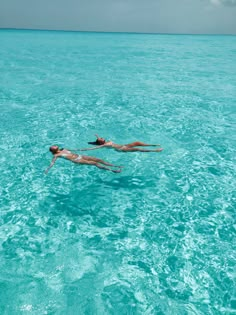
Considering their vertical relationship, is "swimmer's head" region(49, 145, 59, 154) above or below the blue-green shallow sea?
above

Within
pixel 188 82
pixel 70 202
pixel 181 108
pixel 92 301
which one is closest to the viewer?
pixel 92 301

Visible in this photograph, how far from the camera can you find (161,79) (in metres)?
Result: 26.8

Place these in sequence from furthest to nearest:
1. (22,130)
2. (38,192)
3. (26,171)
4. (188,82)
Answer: (188,82), (22,130), (26,171), (38,192)

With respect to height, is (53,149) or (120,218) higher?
(53,149)

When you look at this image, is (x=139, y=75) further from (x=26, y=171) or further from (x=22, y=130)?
(x=26, y=171)

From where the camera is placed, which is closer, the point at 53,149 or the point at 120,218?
the point at 120,218

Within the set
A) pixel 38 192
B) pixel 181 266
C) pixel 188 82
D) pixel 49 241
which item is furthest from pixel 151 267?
pixel 188 82

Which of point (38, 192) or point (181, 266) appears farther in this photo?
point (38, 192)

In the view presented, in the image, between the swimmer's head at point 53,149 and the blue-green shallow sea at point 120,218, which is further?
the swimmer's head at point 53,149

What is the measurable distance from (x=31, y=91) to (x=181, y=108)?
12.2 metres

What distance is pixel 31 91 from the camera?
22062 mm

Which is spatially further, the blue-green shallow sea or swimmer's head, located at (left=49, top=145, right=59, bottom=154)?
swimmer's head, located at (left=49, top=145, right=59, bottom=154)

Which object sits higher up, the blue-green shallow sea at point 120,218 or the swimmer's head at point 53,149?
the swimmer's head at point 53,149

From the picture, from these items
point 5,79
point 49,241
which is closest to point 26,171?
point 49,241
